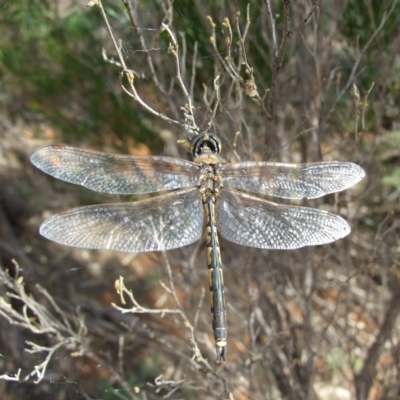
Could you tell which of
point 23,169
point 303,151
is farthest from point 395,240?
point 23,169

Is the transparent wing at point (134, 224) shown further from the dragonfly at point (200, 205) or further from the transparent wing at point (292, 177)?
the transparent wing at point (292, 177)

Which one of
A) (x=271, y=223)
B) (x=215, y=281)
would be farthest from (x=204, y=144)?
(x=215, y=281)

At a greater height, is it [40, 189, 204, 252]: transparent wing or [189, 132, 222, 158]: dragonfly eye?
[189, 132, 222, 158]: dragonfly eye

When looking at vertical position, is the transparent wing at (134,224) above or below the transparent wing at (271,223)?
above

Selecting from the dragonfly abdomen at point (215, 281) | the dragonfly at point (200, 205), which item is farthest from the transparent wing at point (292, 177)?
the dragonfly abdomen at point (215, 281)

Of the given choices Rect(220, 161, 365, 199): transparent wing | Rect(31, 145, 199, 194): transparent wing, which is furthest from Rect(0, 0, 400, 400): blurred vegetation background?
Rect(31, 145, 199, 194): transparent wing

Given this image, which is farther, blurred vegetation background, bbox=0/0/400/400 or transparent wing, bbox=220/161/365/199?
blurred vegetation background, bbox=0/0/400/400

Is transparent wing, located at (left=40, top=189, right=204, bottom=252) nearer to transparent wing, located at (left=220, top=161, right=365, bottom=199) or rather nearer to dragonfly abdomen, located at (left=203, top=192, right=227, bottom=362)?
dragonfly abdomen, located at (left=203, top=192, right=227, bottom=362)

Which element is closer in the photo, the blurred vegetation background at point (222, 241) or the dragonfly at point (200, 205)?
the dragonfly at point (200, 205)

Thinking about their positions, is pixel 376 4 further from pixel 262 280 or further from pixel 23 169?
pixel 23 169
